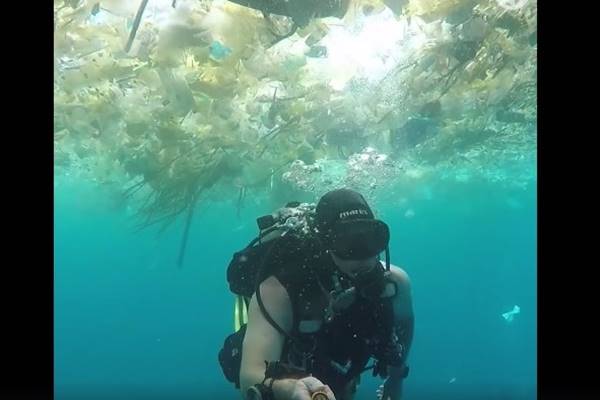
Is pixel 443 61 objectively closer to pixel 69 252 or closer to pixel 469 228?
pixel 469 228

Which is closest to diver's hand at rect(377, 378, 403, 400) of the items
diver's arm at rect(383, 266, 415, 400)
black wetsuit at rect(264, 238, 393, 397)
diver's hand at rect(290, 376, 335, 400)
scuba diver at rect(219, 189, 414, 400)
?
diver's arm at rect(383, 266, 415, 400)

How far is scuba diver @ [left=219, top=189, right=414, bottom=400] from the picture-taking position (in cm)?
299

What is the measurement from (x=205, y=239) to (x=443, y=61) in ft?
121

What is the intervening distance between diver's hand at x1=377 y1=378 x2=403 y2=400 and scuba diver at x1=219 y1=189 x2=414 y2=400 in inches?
12.1

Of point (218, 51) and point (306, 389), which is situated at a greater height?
point (218, 51)

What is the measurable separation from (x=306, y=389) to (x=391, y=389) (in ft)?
5.63

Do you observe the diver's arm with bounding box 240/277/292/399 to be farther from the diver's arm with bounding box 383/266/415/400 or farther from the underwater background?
the underwater background

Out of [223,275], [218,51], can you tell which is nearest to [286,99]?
[218,51]

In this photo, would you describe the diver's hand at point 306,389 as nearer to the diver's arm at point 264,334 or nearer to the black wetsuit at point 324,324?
the diver's arm at point 264,334

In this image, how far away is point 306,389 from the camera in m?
2.48

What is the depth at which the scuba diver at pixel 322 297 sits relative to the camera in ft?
9.81

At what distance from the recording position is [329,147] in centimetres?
1213

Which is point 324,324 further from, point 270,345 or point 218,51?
point 218,51
